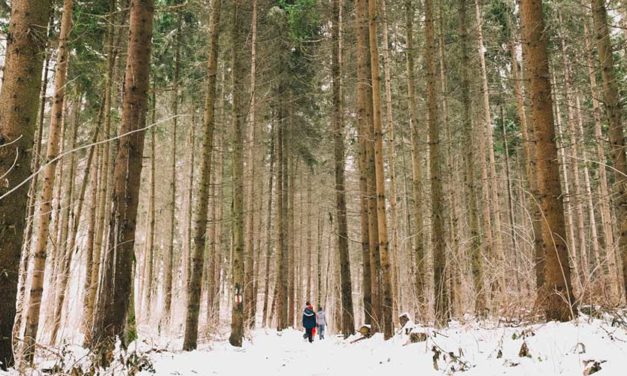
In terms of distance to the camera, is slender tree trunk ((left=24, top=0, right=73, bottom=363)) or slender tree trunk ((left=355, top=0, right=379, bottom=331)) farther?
slender tree trunk ((left=355, top=0, right=379, bottom=331))

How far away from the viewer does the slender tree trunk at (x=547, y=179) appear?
18.0ft

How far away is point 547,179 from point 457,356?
2.62m

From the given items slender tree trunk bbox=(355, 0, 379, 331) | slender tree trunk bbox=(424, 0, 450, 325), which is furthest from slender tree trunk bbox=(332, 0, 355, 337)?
slender tree trunk bbox=(424, 0, 450, 325)

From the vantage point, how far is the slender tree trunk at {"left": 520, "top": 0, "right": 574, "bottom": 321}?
5.50 m

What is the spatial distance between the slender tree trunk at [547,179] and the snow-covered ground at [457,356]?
39 cm

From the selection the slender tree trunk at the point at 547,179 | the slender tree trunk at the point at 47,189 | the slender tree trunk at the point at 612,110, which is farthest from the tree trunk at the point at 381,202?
the slender tree trunk at the point at 47,189

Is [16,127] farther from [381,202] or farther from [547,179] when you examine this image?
[381,202]

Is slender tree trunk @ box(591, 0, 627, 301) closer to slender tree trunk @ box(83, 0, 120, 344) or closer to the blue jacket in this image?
the blue jacket

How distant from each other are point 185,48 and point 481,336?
12.7 meters

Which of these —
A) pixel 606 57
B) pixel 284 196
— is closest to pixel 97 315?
pixel 606 57

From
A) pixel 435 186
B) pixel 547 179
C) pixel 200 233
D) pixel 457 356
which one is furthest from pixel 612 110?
pixel 200 233

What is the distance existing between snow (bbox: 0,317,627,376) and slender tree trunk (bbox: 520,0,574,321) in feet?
1.28

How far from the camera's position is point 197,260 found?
9539mm

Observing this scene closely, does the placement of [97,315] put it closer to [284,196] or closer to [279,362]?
[279,362]
